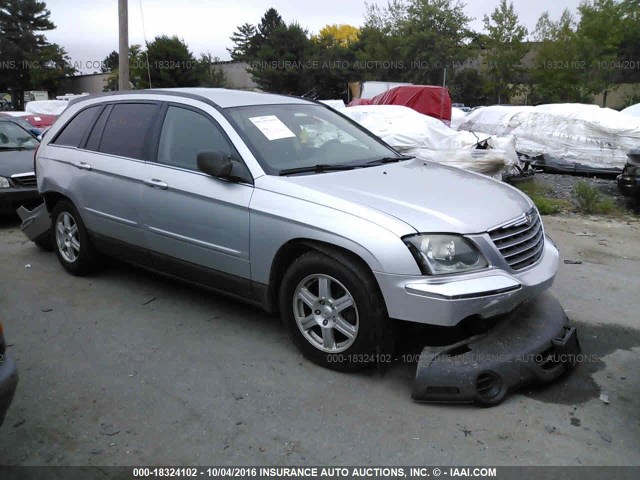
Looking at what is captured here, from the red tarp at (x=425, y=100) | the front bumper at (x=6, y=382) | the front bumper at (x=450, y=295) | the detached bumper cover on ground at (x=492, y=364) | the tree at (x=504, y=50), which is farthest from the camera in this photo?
the tree at (x=504, y=50)

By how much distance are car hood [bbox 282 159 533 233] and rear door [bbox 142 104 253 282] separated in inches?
20.2

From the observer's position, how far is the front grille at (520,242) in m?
3.55

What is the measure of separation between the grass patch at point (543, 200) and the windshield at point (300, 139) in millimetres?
4778

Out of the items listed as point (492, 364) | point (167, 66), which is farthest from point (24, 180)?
point (167, 66)

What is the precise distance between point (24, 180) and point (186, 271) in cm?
455

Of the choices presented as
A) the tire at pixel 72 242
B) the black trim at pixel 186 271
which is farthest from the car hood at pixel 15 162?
the black trim at pixel 186 271

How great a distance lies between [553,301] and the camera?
4094mm

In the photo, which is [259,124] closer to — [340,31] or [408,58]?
[408,58]

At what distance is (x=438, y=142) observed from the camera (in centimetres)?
1057

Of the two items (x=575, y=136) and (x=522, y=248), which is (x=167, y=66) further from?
(x=522, y=248)

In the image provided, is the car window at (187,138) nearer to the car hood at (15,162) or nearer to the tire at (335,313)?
the tire at (335,313)

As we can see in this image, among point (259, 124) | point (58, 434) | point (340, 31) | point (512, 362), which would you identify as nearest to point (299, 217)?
point (259, 124)

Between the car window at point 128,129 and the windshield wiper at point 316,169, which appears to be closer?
the windshield wiper at point 316,169

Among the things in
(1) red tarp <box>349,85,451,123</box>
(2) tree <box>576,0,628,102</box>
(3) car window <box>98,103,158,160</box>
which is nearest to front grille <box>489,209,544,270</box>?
(3) car window <box>98,103,158,160</box>
